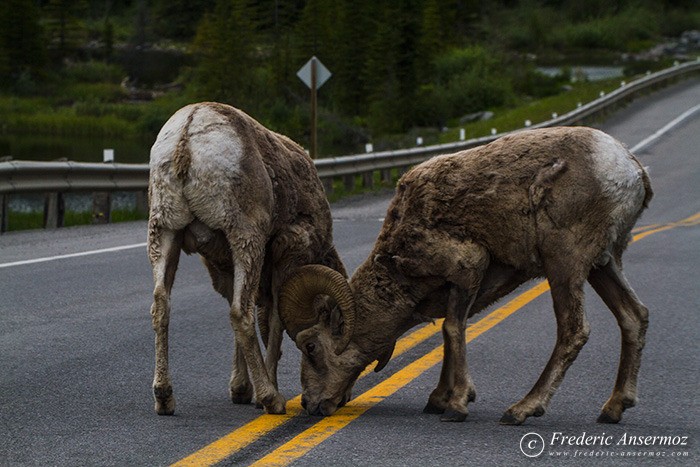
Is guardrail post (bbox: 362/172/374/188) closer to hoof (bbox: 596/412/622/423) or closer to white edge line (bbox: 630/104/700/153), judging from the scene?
white edge line (bbox: 630/104/700/153)

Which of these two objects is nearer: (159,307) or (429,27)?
(159,307)

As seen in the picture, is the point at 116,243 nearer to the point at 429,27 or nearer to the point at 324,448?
the point at 324,448

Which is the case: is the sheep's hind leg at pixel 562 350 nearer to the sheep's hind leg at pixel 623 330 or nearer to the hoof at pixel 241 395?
the sheep's hind leg at pixel 623 330

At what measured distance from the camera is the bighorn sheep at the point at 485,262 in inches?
198

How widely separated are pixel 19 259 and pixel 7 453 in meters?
6.27

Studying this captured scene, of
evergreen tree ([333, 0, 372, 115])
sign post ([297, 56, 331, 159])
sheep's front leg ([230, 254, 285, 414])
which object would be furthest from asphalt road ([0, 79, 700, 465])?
evergreen tree ([333, 0, 372, 115])

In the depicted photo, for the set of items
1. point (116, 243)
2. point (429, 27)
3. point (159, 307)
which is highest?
point (429, 27)

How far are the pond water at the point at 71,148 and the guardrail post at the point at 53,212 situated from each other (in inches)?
571

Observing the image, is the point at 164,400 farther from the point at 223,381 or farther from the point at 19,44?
the point at 19,44

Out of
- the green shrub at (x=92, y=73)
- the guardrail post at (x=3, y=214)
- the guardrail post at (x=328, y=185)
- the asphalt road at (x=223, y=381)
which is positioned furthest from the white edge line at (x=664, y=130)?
the green shrub at (x=92, y=73)

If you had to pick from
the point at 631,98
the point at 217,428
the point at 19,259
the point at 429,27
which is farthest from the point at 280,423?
the point at 429,27

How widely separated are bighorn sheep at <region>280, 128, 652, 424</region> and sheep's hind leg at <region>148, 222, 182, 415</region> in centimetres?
75

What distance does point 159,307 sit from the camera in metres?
5.01

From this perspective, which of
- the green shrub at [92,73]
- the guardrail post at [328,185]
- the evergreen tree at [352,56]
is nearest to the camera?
the guardrail post at [328,185]
